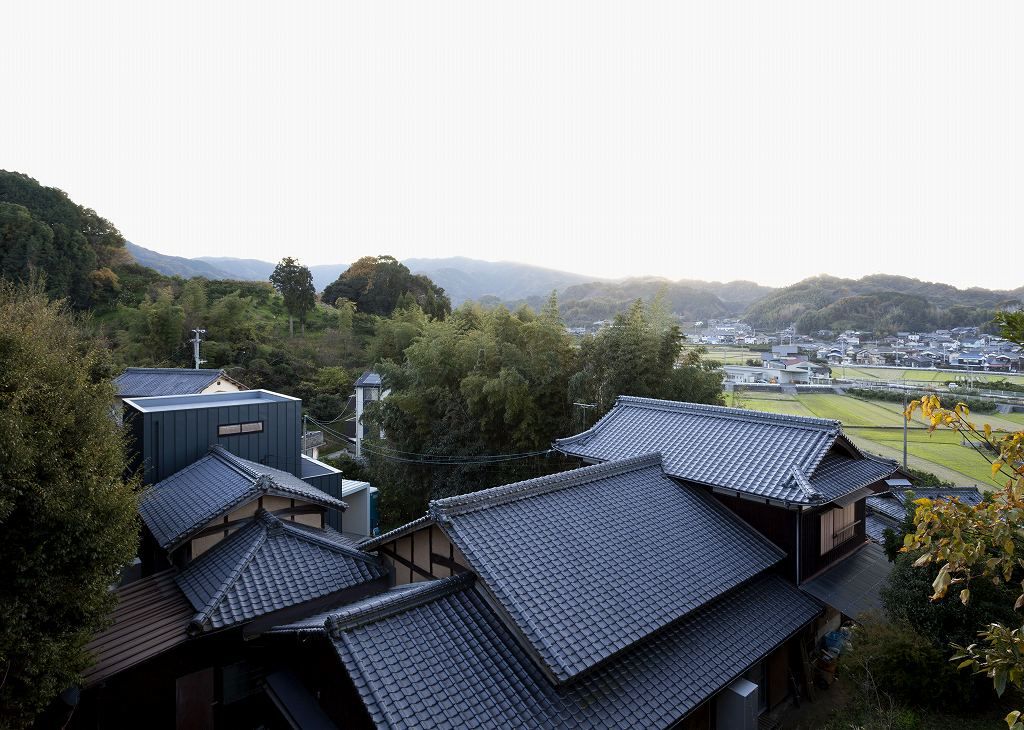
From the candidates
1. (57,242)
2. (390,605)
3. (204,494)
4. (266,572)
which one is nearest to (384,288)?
(57,242)

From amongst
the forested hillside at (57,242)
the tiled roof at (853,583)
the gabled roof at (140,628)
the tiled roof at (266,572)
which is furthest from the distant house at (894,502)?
the forested hillside at (57,242)

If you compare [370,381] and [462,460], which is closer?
[462,460]

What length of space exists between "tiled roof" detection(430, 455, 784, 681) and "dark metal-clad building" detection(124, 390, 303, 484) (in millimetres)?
5693

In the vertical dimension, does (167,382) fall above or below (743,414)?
below

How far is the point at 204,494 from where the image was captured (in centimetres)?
778

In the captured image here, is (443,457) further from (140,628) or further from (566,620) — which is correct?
(566,620)

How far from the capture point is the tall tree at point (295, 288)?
31188mm

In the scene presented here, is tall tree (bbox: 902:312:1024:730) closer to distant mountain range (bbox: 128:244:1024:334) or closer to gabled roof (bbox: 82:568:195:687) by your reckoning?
gabled roof (bbox: 82:568:195:687)

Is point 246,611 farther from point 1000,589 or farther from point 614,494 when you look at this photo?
point 1000,589

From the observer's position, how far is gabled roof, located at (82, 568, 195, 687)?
5395 millimetres

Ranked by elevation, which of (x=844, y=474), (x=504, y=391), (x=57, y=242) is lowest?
(x=844, y=474)

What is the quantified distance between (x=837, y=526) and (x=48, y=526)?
997 centimetres

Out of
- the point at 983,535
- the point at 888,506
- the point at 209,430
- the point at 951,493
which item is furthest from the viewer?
the point at 888,506

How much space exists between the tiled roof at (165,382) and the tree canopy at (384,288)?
1930cm
